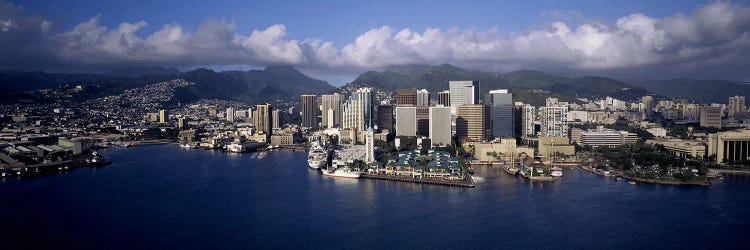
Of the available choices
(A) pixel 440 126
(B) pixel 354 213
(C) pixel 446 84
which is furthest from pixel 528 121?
(C) pixel 446 84

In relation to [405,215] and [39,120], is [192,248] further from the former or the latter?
[39,120]

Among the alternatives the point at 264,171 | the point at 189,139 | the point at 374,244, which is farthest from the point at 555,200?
the point at 189,139

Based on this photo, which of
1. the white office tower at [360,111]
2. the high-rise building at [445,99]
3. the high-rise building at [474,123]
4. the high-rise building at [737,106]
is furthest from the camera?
the high-rise building at [737,106]

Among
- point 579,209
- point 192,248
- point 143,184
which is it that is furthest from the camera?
point 143,184

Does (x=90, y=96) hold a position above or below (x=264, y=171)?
above

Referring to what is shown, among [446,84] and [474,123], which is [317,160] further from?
[446,84]

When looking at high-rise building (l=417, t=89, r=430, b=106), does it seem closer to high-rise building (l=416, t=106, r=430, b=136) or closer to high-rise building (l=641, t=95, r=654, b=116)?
high-rise building (l=416, t=106, r=430, b=136)

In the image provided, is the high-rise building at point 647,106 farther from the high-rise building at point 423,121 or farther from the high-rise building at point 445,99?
the high-rise building at point 423,121

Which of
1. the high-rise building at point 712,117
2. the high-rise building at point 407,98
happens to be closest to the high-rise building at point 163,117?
the high-rise building at point 407,98

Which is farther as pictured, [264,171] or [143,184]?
[264,171]
